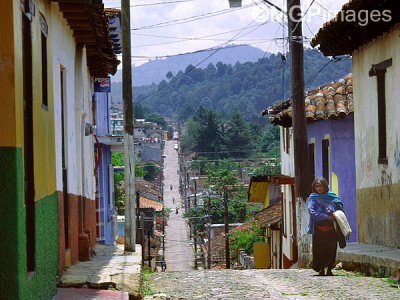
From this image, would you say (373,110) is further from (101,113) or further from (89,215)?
(101,113)

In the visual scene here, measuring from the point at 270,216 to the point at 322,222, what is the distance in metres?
19.4

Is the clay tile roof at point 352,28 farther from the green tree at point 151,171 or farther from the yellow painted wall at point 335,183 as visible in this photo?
the green tree at point 151,171

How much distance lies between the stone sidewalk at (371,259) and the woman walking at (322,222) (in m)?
0.53

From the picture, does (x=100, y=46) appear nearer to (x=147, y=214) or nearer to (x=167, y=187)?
(x=147, y=214)

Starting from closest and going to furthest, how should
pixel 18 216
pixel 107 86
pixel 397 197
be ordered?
pixel 18 216 < pixel 397 197 < pixel 107 86

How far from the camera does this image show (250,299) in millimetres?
8766

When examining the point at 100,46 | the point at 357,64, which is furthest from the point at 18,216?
the point at 357,64

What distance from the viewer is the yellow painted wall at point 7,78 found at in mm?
5582

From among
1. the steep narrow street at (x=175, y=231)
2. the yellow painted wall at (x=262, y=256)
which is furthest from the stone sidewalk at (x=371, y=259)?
the steep narrow street at (x=175, y=231)

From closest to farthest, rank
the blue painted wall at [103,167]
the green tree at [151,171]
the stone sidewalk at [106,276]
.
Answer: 1. the stone sidewalk at [106,276]
2. the blue painted wall at [103,167]
3. the green tree at [151,171]

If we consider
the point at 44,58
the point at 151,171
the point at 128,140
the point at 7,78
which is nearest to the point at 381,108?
the point at 128,140

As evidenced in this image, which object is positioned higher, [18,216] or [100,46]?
[100,46]

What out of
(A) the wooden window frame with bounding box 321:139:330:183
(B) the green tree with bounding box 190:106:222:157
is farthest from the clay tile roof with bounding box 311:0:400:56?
(B) the green tree with bounding box 190:106:222:157

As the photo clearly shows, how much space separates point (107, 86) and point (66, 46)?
8.17m
